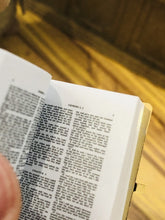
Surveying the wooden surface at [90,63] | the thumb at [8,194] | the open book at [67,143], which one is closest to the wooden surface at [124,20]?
the wooden surface at [90,63]

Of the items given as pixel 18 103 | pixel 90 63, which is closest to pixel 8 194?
pixel 18 103

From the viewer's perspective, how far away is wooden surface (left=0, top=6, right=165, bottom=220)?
46.9 inches

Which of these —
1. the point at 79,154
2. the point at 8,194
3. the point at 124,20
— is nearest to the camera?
the point at 8,194

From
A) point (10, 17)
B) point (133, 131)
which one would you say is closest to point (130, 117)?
point (133, 131)

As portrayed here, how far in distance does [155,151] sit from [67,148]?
0.62 meters

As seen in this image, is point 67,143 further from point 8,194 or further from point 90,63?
point 90,63

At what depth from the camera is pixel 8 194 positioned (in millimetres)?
437

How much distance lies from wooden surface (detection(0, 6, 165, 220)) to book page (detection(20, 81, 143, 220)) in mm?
582

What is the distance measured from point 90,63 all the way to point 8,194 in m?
0.94

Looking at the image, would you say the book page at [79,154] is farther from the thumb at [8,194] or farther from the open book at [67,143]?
the thumb at [8,194]

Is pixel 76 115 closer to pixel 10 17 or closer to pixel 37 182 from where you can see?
pixel 37 182

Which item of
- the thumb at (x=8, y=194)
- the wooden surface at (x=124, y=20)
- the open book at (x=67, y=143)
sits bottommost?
the thumb at (x=8, y=194)

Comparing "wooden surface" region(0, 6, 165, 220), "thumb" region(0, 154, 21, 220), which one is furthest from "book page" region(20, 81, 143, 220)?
"wooden surface" region(0, 6, 165, 220)

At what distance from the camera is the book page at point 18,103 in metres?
0.49
